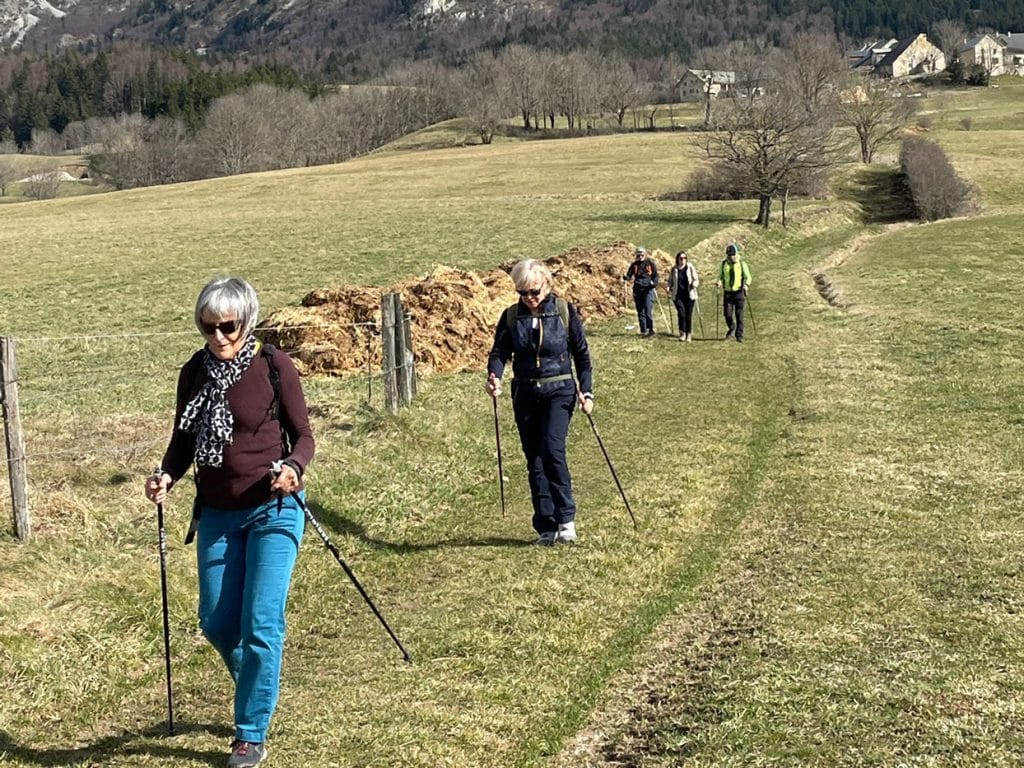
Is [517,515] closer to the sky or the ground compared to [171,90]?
closer to the ground

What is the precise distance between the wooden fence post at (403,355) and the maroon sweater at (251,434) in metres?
8.83

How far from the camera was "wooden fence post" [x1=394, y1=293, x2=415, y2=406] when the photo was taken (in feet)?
49.0

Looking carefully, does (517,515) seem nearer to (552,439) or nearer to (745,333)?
(552,439)

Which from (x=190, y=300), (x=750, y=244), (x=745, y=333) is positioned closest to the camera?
(x=745, y=333)

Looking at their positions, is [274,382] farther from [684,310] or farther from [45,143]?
[45,143]

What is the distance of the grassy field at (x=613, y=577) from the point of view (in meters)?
6.39

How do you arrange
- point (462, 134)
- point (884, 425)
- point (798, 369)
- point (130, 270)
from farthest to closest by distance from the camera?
point (462, 134)
point (130, 270)
point (798, 369)
point (884, 425)

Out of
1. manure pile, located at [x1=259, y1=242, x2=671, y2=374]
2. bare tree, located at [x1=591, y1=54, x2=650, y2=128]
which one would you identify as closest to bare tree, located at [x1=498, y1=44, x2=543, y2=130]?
bare tree, located at [x1=591, y1=54, x2=650, y2=128]

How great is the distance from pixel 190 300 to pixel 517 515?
24.7 m

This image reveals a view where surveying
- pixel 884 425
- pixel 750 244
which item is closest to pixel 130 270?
pixel 750 244

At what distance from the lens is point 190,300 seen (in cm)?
3328

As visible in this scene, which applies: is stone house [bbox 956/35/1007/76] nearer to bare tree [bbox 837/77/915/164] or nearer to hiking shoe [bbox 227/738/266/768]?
bare tree [bbox 837/77/915/164]

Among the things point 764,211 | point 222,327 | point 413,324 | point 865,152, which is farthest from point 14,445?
point 865,152

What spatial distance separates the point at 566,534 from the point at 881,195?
60.1m
